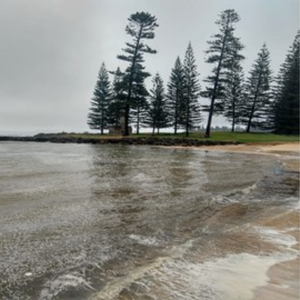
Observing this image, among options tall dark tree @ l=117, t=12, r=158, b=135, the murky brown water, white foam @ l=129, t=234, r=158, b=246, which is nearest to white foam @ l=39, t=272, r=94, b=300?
the murky brown water

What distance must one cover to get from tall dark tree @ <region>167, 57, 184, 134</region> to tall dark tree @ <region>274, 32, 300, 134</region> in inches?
540

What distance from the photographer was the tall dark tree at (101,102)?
5212 cm

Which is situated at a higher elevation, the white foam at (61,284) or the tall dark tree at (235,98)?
the tall dark tree at (235,98)

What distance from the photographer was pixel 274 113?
4897cm

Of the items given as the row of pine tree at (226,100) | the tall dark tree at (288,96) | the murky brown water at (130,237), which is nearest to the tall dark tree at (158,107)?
the row of pine tree at (226,100)

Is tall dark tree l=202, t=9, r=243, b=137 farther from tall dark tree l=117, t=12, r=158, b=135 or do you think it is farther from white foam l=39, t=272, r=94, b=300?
white foam l=39, t=272, r=94, b=300

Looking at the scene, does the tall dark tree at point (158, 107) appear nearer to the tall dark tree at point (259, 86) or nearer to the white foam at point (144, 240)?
the tall dark tree at point (259, 86)

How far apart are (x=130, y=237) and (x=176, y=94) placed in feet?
142

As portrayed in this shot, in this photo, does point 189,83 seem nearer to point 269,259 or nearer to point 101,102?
point 101,102

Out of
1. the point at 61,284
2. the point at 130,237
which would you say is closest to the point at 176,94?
the point at 130,237

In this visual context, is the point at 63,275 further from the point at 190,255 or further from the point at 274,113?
the point at 274,113

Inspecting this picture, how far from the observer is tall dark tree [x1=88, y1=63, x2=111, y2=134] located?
5212cm

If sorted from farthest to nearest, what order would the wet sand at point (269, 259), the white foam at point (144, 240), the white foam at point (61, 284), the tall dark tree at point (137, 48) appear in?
the tall dark tree at point (137, 48), the white foam at point (144, 240), the wet sand at point (269, 259), the white foam at point (61, 284)

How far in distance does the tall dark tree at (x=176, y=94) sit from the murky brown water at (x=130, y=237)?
37221 mm
